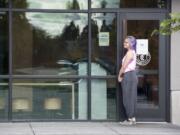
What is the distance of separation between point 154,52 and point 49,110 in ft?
8.55

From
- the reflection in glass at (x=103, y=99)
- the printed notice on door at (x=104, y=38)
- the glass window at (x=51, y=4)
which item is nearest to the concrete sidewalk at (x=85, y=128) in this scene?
the reflection in glass at (x=103, y=99)

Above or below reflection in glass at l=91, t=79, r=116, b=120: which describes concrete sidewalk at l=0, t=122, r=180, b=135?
below

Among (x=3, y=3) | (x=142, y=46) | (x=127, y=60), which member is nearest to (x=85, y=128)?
(x=127, y=60)

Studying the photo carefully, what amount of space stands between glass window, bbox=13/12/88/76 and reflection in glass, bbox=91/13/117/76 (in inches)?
7.7

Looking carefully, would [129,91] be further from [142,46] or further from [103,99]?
[142,46]

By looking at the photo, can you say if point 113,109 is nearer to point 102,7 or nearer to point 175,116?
point 175,116

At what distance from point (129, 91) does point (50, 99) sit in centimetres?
175

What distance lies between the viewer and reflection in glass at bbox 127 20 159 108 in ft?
45.2

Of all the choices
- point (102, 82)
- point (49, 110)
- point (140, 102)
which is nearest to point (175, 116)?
point (140, 102)

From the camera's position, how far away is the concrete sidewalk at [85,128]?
12344 millimetres

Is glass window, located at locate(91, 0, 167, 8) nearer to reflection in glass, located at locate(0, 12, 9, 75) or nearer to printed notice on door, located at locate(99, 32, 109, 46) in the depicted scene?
printed notice on door, located at locate(99, 32, 109, 46)

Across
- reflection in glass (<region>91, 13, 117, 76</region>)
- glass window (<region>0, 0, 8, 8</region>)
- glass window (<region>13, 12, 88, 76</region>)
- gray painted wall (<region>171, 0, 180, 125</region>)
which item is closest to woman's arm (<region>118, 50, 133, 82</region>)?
reflection in glass (<region>91, 13, 117, 76</region>)

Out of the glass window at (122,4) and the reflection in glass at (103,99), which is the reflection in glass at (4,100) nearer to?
the reflection in glass at (103,99)

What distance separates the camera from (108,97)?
13.9m
